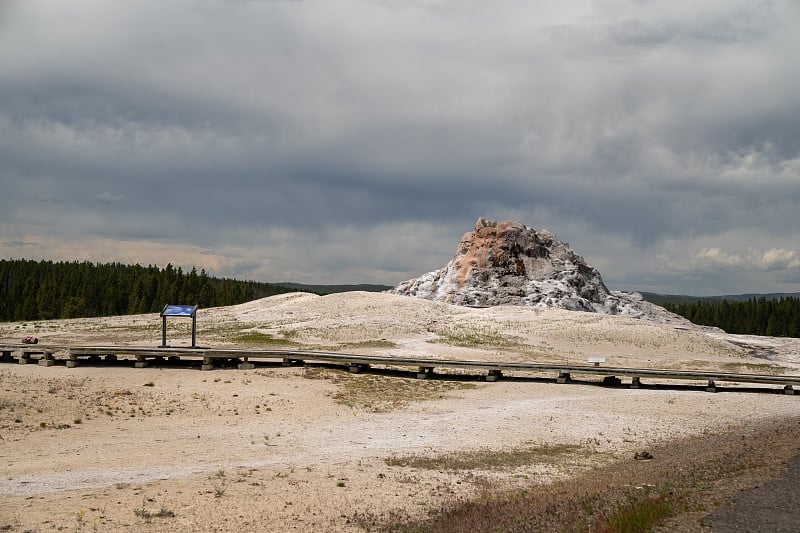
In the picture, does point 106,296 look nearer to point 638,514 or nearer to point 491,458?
point 491,458

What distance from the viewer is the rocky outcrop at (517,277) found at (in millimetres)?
74688

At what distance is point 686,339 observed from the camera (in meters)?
48.9

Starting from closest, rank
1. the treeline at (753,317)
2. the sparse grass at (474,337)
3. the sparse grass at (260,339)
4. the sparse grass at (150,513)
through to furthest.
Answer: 1. the sparse grass at (150,513)
2. the sparse grass at (260,339)
3. the sparse grass at (474,337)
4. the treeline at (753,317)

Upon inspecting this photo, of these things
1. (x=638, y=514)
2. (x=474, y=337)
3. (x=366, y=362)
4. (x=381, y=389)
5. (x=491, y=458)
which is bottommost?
(x=491, y=458)

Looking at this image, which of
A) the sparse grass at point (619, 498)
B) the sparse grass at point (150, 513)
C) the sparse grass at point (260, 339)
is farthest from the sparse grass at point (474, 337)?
the sparse grass at point (150, 513)

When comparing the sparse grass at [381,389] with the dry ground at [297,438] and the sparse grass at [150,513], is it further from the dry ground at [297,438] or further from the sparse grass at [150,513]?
the sparse grass at [150,513]

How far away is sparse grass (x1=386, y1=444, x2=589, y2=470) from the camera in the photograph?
14.3 meters

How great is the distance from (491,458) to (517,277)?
6508 centimetres

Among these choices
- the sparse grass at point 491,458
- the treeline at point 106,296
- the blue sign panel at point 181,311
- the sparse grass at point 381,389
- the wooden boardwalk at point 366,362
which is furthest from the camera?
the treeline at point 106,296

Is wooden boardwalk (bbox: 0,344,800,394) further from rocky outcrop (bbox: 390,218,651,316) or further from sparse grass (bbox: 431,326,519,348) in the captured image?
rocky outcrop (bbox: 390,218,651,316)

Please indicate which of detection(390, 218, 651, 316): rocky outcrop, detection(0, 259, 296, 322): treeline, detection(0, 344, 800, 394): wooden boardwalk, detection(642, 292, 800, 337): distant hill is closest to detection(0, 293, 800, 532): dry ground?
detection(0, 344, 800, 394): wooden boardwalk

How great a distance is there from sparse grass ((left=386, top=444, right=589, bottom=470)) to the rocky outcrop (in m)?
56.9

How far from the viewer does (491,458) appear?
15203mm

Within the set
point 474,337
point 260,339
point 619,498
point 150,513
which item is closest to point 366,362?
point 260,339
